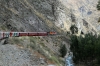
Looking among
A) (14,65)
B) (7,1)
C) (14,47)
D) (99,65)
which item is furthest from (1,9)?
(14,65)

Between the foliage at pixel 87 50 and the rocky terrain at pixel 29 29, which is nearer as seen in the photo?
the rocky terrain at pixel 29 29

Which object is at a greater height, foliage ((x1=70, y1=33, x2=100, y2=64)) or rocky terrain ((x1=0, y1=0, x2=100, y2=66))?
rocky terrain ((x1=0, y1=0, x2=100, y2=66))

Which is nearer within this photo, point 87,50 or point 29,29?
point 87,50

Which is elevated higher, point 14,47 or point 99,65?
point 14,47

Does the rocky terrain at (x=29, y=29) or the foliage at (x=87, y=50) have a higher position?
the rocky terrain at (x=29, y=29)

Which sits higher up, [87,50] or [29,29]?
[29,29]

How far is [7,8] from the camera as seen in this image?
178 ft

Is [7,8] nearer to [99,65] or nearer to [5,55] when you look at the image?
[99,65]

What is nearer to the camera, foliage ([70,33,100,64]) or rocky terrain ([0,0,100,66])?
rocky terrain ([0,0,100,66])

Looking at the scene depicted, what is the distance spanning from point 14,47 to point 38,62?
3139 millimetres

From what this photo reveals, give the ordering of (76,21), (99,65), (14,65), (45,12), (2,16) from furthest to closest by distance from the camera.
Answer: (76,21), (45,12), (2,16), (99,65), (14,65)

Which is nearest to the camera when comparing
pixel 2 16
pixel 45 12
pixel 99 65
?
pixel 99 65

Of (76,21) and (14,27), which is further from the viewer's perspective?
(76,21)

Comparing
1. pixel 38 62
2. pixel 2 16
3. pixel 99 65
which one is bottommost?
pixel 99 65
